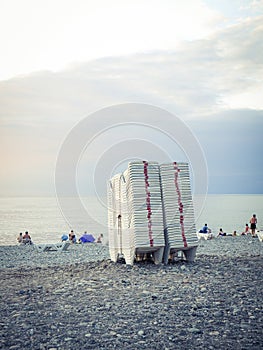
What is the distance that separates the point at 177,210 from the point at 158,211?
61 cm

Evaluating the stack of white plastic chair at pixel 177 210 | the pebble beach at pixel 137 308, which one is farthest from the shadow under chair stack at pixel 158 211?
the pebble beach at pixel 137 308

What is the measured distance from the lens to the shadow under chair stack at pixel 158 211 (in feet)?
46.2

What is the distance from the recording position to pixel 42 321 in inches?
322

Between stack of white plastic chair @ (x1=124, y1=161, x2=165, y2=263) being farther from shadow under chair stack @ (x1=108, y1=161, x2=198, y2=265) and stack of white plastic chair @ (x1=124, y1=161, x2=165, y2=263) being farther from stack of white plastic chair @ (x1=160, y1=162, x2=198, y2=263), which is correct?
stack of white plastic chair @ (x1=160, y1=162, x2=198, y2=263)

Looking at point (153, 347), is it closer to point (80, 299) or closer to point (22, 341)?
point (22, 341)

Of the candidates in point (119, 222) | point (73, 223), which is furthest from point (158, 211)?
point (73, 223)

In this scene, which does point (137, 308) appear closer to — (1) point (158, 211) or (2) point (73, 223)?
(1) point (158, 211)

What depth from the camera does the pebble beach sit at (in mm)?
6996

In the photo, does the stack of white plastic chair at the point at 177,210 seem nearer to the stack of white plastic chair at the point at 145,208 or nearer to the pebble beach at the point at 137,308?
the stack of white plastic chair at the point at 145,208

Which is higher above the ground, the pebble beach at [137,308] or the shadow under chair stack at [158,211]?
the shadow under chair stack at [158,211]

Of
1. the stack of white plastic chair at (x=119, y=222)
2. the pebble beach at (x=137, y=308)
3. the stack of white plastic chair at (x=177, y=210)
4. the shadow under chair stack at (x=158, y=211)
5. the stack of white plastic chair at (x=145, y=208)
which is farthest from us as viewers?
the stack of white plastic chair at (x=119, y=222)

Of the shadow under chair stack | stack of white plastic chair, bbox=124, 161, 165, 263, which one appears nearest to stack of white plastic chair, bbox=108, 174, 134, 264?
the shadow under chair stack

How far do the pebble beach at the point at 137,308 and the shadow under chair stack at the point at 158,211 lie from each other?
755 mm

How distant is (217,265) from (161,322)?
6.53 m
